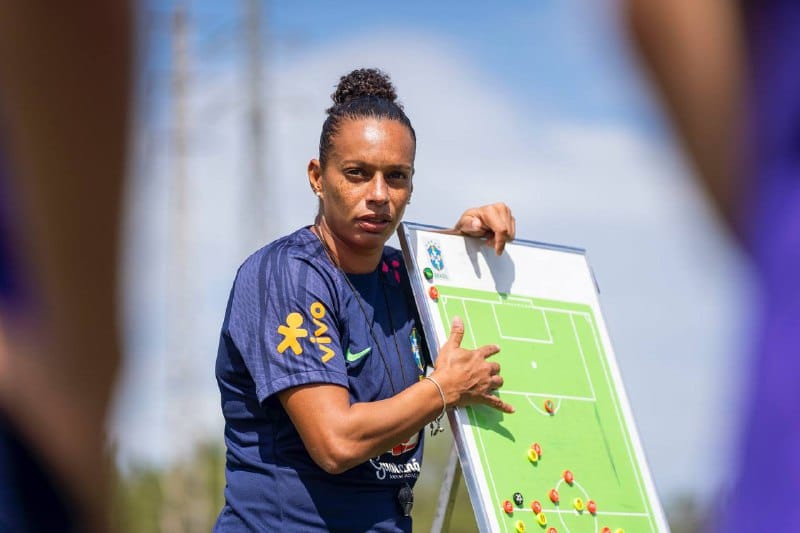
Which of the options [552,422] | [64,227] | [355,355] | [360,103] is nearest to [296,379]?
[355,355]

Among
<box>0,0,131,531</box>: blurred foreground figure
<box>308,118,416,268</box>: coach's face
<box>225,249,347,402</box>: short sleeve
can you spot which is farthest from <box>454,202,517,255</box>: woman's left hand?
<box>0,0,131,531</box>: blurred foreground figure

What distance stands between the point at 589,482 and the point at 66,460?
Answer: 11.1ft

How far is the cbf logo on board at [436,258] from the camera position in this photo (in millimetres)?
4188

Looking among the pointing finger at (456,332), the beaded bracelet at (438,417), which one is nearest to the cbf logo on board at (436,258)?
the pointing finger at (456,332)

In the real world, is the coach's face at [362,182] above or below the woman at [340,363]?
above

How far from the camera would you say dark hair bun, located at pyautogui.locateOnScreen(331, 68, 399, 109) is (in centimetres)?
397

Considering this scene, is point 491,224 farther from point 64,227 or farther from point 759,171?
point 64,227

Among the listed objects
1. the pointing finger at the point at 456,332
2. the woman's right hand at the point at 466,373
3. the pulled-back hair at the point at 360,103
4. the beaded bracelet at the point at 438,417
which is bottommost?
the beaded bracelet at the point at 438,417

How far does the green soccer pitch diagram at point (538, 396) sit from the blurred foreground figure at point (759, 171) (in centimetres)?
231

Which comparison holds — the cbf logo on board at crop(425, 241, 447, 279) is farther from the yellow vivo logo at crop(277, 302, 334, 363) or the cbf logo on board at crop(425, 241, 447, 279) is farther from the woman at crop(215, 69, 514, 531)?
the yellow vivo logo at crop(277, 302, 334, 363)

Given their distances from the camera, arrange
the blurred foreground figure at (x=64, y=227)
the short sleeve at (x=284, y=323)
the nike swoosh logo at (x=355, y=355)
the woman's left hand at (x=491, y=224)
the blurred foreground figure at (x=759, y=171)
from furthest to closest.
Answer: the woman's left hand at (x=491, y=224)
the nike swoosh logo at (x=355, y=355)
the short sleeve at (x=284, y=323)
the blurred foreground figure at (x=759, y=171)
the blurred foreground figure at (x=64, y=227)

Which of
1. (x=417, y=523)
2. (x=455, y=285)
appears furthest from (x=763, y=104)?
(x=417, y=523)

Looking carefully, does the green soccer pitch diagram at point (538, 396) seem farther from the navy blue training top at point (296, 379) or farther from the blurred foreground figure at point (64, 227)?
the blurred foreground figure at point (64, 227)

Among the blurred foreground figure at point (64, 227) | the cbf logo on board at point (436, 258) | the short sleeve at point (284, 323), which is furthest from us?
the cbf logo on board at point (436, 258)
